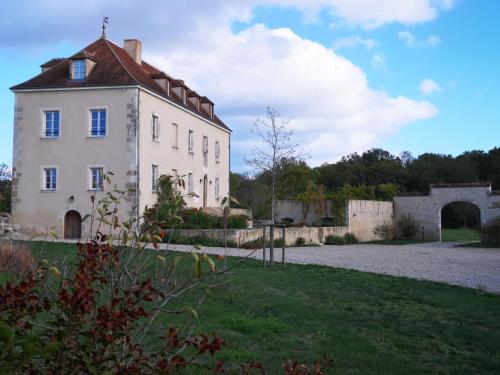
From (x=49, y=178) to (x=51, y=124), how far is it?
240 centimetres

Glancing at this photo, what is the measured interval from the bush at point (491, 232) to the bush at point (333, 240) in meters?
6.96

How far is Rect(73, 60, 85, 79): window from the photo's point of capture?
24.6 metres

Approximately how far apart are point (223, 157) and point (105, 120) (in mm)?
13051

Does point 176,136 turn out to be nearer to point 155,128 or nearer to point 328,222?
point 155,128

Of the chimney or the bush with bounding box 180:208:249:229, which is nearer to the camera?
the bush with bounding box 180:208:249:229

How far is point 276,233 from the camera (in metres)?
23.5

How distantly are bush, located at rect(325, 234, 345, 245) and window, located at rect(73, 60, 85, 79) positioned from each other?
13741mm

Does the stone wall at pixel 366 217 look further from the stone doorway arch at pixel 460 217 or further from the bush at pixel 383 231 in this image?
the stone doorway arch at pixel 460 217

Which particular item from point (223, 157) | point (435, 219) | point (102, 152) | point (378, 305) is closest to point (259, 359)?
point (378, 305)

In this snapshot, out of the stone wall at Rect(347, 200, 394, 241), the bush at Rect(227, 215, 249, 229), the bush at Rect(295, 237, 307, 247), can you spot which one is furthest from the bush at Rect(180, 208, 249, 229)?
the stone wall at Rect(347, 200, 394, 241)

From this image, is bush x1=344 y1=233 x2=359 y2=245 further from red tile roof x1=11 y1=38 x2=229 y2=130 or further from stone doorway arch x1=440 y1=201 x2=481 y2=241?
stone doorway arch x1=440 y1=201 x2=481 y2=241

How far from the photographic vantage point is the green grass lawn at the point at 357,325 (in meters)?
5.36

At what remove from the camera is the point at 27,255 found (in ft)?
33.2

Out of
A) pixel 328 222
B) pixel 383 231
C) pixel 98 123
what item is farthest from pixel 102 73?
pixel 383 231
